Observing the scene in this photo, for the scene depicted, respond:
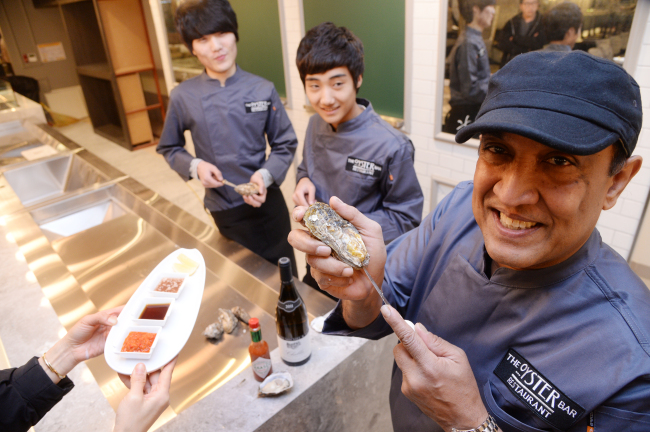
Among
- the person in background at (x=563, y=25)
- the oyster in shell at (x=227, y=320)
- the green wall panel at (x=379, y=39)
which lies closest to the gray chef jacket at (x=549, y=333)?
the oyster in shell at (x=227, y=320)

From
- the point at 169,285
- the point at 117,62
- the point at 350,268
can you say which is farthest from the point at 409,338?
the point at 117,62

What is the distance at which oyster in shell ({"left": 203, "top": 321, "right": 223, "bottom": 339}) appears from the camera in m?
1.54

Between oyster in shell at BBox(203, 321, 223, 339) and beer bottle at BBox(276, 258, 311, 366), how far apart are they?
319 millimetres

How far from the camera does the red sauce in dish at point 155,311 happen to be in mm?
1240

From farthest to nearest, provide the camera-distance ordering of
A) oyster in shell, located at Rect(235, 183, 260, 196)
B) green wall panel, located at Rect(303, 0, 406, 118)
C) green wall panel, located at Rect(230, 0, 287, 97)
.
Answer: green wall panel, located at Rect(230, 0, 287, 97) < green wall panel, located at Rect(303, 0, 406, 118) < oyster in shell, located at Rect(235, 183, 260, 196)

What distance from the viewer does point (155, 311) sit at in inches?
49.6

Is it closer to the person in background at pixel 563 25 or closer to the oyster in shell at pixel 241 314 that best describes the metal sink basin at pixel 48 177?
the oyster in shell at pixel 241 314

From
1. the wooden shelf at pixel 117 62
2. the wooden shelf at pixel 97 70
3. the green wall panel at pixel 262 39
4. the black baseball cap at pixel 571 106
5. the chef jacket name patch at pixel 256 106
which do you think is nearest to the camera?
the black baseball cap at pixel 571 106

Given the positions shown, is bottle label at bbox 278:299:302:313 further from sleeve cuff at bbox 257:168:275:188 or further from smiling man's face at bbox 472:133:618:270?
sleeve cuff at bbox 257:168:275:188

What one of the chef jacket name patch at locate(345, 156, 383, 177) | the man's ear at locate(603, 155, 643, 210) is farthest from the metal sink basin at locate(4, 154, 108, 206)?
the man's ear at locate(603, 155, 643, 210)

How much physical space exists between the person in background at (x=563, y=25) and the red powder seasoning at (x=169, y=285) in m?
2.53

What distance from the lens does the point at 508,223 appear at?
2.61 ft

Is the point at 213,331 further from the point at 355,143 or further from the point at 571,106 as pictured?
the point at 571,106

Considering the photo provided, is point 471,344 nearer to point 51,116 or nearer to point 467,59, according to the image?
point 467,59
